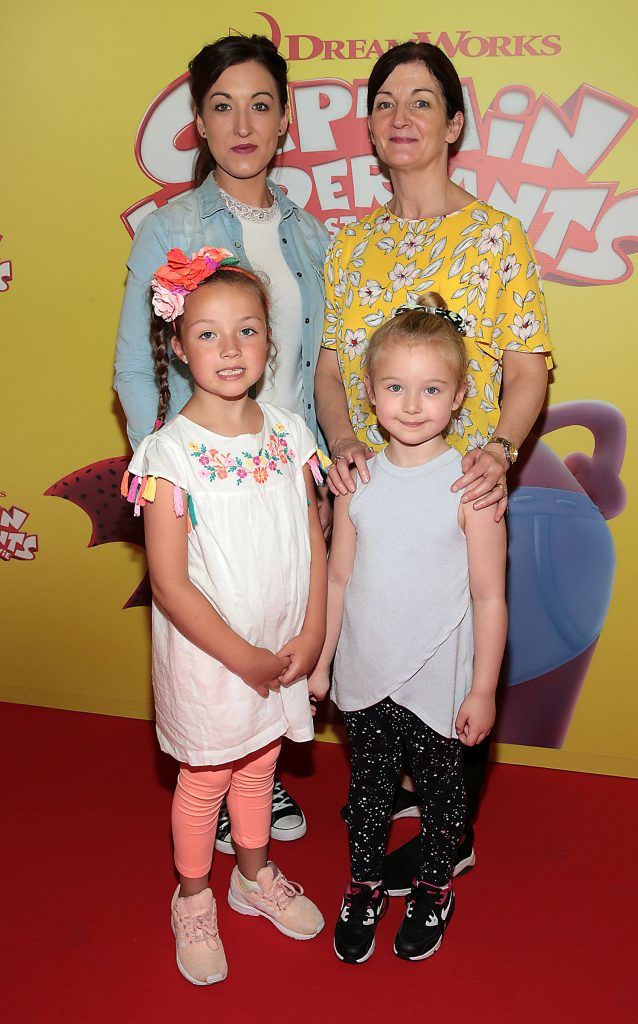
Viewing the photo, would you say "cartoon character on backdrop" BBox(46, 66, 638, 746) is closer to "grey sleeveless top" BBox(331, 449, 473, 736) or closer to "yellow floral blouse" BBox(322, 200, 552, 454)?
"yellow floral blouse" BBox(322, 200, 552, 454)

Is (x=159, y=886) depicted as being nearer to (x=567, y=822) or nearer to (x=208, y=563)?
(x=208, y=563)

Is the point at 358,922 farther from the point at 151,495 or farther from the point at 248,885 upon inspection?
the point at 151,495

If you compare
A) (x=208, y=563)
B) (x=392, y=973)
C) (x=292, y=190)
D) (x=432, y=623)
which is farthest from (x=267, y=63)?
(x=392, y=973)

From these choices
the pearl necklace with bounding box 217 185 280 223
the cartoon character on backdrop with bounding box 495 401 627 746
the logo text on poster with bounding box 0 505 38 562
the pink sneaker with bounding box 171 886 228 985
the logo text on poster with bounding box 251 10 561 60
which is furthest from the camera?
the logo text on poster with bounding box 0 505 38 562

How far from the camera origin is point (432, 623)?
179 centimetres

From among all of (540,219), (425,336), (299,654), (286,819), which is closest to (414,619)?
(299,654)

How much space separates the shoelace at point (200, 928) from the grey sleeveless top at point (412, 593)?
23.3 inches

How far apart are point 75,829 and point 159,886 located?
1.12 ft

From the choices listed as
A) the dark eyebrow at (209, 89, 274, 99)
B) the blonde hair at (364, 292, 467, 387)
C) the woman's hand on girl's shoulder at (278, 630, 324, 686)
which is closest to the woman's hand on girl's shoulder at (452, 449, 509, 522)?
the blonde hair at (364, 292, 467, 387)

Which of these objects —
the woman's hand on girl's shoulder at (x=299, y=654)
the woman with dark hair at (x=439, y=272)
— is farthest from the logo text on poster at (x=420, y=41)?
the woman's hand on girl's shoulder at (x=299, y=654)

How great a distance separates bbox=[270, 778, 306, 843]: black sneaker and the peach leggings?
0.32 m

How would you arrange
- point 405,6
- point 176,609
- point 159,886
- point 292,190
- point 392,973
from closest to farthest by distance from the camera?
point 176,609 → point 392,973 → point 159,886 → point 405,6 → point 292,190

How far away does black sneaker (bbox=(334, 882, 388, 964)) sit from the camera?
1930mm

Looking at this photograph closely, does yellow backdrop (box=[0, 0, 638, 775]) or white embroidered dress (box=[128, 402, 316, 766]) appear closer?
white embroidered dress (box=[128, 402, 316, 766])
